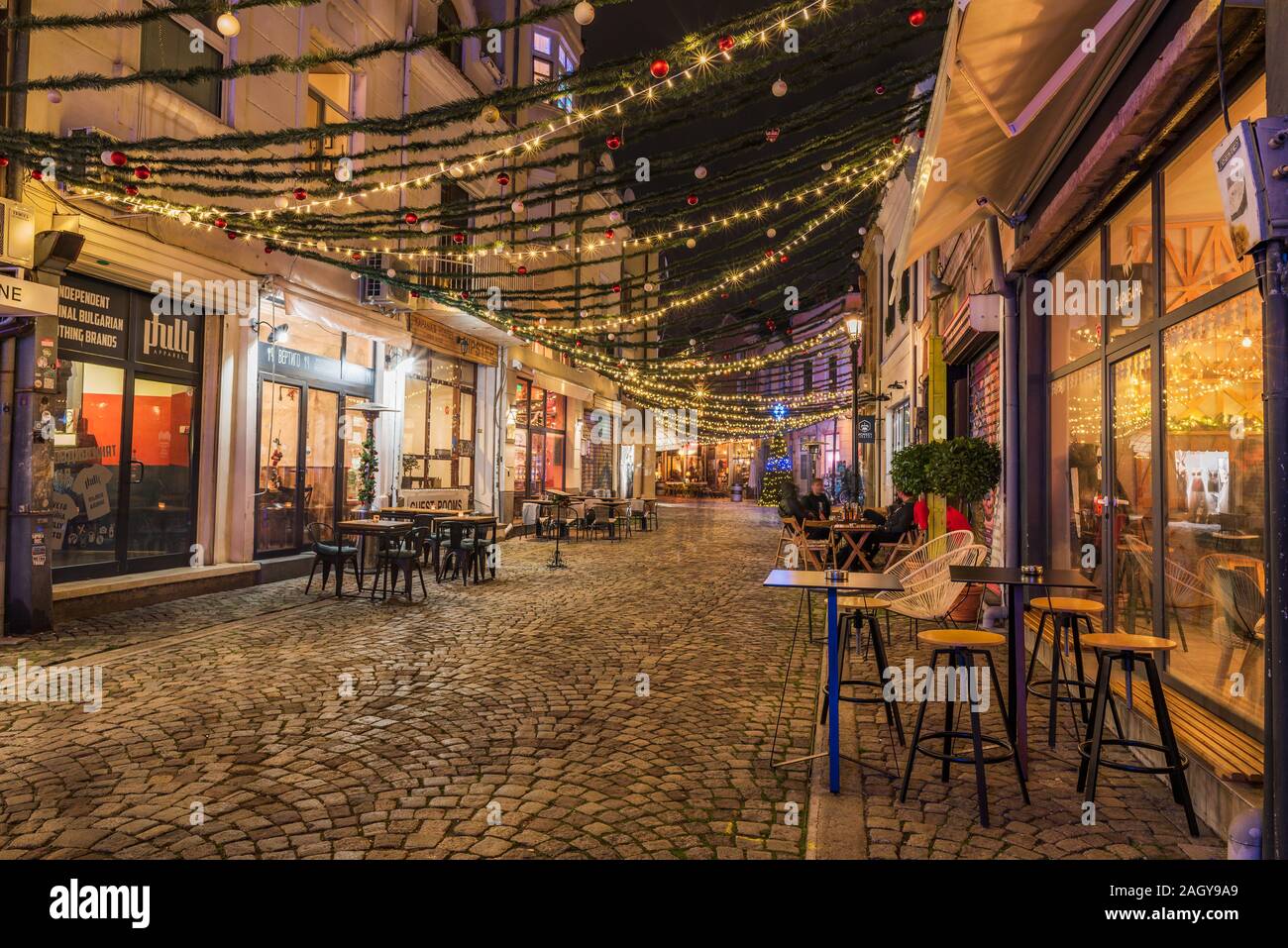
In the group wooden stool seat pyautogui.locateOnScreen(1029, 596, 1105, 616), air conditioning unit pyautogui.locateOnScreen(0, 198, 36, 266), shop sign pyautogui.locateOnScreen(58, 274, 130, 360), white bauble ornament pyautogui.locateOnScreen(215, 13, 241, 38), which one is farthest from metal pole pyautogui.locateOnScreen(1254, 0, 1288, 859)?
shop sign pyautogui.locateOnScreen(58, 274, 130, 360)

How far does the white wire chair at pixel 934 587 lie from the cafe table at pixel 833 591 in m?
1.10

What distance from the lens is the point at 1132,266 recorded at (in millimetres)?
5168

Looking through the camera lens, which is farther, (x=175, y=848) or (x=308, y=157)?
(x=308, y=157)

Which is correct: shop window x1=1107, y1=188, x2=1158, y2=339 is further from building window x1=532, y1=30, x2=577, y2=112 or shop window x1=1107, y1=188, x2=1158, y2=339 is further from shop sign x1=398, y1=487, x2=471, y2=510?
building window x1=532, y1=30, x2=577, y2=112

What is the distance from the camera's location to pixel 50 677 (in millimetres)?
5562

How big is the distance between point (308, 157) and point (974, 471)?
A: 6.79m

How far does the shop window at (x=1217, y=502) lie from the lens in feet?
12.4

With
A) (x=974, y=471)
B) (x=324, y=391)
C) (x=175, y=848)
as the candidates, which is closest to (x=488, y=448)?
(x=324, y=391)

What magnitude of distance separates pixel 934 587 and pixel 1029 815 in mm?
1789

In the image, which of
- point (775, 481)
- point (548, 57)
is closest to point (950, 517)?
point (548, 57)

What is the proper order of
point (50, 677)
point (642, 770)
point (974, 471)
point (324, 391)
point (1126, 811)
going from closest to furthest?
1. point (1126, 811)
2. point (642, 770)
3. point (50, 677)
4. point (974, 471)
5. point (324, 391)

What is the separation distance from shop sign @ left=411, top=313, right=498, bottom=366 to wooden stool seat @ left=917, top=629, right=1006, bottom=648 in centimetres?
1245

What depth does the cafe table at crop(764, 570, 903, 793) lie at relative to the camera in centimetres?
373
